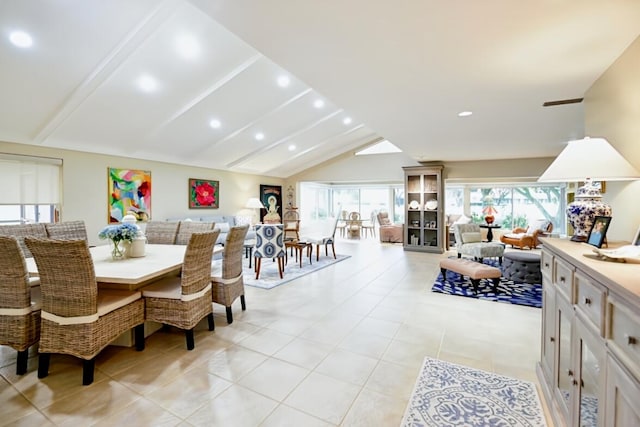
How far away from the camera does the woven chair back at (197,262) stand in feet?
8.30

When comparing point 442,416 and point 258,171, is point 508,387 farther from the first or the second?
point 258,171

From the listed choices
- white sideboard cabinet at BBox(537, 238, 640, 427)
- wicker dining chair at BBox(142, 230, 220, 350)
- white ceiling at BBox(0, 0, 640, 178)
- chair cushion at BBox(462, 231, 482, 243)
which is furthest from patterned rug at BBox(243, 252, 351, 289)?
white sideboard cabinet at BBox(537, 238, 640, 427)

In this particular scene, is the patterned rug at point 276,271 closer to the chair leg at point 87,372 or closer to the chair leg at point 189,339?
the chair leg at point 189,339

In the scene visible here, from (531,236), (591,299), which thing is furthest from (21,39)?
(531,236)

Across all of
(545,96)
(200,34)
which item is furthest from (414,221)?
(200,34)

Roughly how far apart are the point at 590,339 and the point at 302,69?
256 centimetres

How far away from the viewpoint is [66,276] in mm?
2041

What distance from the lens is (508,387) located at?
2064 millimetres

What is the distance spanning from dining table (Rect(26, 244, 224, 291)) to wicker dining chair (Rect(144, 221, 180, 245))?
635 mm

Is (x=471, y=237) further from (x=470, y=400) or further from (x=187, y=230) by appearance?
(x=187, y=230)

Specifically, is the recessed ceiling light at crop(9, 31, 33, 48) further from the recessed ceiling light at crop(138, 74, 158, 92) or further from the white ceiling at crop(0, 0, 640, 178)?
the recessed ceiling light at crop(138, 74, 158, 92)

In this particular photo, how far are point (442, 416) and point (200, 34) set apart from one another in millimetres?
4208

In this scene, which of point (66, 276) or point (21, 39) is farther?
point (21, 39)

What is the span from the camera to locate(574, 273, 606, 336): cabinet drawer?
43.6 inches
